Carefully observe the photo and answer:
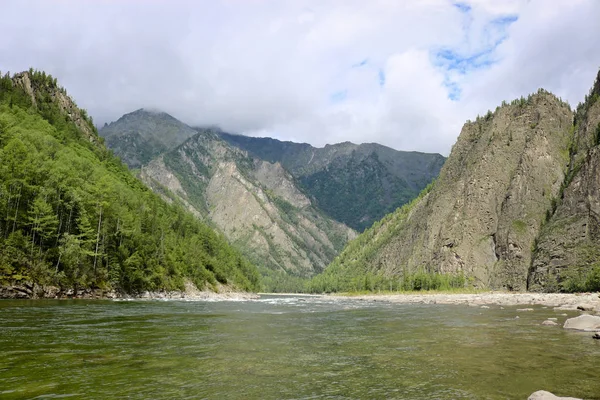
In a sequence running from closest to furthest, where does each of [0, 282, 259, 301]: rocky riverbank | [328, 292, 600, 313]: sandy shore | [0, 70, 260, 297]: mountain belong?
[0, 282, 259, 301]: rocky riverbank < [328, 292, 600, 313]: sandy shore < [0, 70, 260, 297]: mountain

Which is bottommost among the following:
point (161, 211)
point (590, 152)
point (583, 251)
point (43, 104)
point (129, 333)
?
point (129, 333)

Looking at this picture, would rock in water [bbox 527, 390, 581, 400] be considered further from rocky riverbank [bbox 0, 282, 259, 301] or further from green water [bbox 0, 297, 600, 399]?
rocky riverbank [bbox 0, 282, 259, 301]

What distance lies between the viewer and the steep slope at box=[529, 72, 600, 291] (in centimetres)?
13325

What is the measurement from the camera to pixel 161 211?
448 feet

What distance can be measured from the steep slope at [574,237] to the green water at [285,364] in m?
122

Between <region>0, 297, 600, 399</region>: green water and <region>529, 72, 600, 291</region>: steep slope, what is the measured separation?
122 meters

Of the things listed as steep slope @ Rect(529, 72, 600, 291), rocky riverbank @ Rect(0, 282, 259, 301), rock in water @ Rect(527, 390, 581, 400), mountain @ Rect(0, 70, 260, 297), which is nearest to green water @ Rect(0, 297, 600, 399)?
rock in water @ Rect(527, 390, 581, 400)

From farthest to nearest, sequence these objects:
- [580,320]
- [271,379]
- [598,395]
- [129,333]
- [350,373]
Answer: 1. [580,320]
2. [129,333]
3. [350,373]
4. [271,379]
5. [598,395]

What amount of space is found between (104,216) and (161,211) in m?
55.2

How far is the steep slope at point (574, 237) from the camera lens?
133 metres

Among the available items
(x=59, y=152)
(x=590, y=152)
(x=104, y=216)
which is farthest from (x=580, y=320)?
(x=590, y=152)

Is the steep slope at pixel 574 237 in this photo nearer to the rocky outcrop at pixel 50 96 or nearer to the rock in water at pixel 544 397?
the rock in water at pixel 544 397

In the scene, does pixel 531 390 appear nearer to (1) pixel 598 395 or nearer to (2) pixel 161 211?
(1) pixel 598 395

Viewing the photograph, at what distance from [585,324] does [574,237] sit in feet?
446
